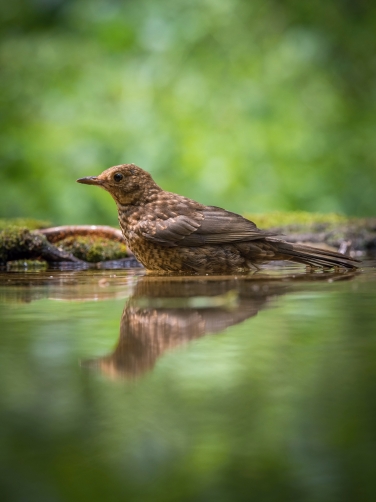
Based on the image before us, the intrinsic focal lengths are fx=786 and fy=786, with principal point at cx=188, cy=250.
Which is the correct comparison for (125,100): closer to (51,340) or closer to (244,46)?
(244,46)

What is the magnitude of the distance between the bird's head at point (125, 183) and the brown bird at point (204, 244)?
179 millimetres

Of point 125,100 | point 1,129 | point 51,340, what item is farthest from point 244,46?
point 51,340

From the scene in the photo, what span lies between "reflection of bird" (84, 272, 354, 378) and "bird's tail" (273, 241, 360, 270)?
1.21ft

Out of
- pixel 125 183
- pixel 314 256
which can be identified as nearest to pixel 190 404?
pixel 314 256

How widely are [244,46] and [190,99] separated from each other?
3.56 ft

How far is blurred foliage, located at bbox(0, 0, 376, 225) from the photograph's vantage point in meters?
8.58

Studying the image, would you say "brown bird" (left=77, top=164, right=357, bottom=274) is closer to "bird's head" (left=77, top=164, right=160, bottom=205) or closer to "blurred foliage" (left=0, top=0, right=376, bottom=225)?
"bird's head" (left=77, top=164, right=160, bottom=205)

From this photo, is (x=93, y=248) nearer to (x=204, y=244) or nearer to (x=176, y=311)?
(x=204, y=244)

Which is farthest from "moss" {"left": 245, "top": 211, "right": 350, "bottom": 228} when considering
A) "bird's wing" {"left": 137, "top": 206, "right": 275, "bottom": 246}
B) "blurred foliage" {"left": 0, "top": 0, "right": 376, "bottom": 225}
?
"bird's wing" {"left": 137, "top": 206, "right": 275, "bottom": 246}

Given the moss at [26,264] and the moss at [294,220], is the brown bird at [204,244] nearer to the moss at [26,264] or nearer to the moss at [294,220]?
the moss at [26,264]

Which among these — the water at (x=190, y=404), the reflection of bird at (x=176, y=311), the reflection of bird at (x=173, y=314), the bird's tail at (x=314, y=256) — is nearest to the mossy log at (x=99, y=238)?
the bird's tail at (x=314, y=256)

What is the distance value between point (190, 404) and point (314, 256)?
325 centimetres

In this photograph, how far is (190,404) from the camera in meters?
1.61

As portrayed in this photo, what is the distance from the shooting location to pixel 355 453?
133 cm
